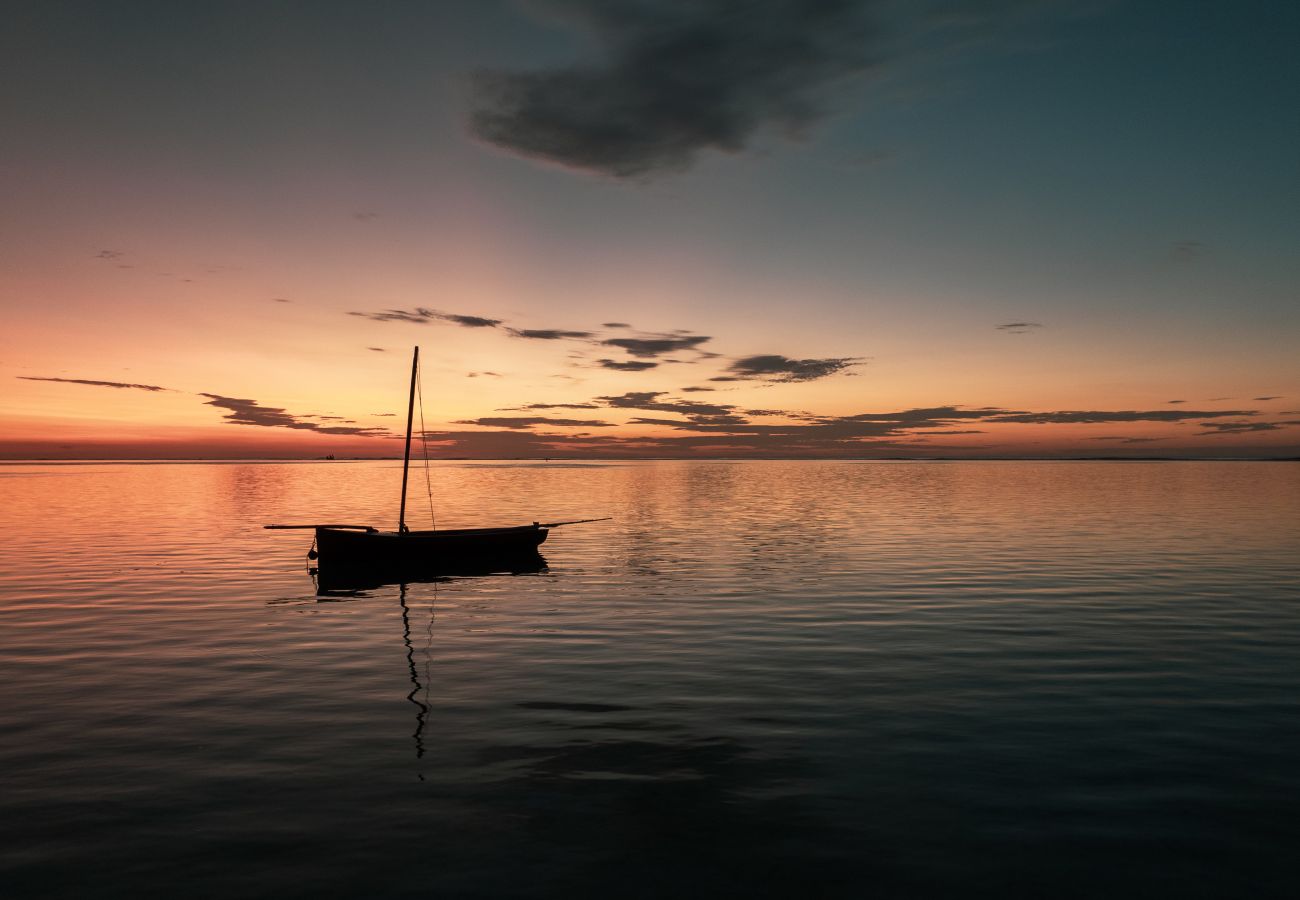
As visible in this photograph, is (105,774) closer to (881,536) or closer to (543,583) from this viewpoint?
(543,583)

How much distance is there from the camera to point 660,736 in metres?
15.5

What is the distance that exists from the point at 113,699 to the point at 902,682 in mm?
17420

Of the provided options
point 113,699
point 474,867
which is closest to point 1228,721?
point 474,867

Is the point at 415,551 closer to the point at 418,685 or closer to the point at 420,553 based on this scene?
the point at 420,553

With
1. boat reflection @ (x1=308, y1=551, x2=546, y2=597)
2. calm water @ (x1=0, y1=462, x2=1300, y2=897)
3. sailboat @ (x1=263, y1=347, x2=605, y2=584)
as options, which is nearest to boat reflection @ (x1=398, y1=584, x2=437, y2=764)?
calm water @ (x1=0, y1=462, x2=1300, y2=897)

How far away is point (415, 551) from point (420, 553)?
0.91 feet

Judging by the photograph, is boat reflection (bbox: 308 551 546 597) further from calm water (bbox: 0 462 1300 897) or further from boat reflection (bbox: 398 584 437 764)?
boat reflection (bbox: 398 584 437 764)

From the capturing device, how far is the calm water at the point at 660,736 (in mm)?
10562

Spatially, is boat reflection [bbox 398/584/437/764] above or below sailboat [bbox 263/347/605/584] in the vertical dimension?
below

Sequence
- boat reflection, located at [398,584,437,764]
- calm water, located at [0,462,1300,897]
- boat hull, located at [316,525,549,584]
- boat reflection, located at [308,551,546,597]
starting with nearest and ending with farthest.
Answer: calm water, located at [0,462,1300,897], boat reflection, located at [398,584,437,764], boat reflection, located at [308,551,546,597], boat hull, located at [316,525,549,584]

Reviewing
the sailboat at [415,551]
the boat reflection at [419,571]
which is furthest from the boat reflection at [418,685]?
the sailboat at [415,551]

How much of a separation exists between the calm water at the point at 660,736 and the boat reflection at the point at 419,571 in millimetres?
2459

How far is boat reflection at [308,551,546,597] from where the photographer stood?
38.0 meters

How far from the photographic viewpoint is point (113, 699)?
721 inches
